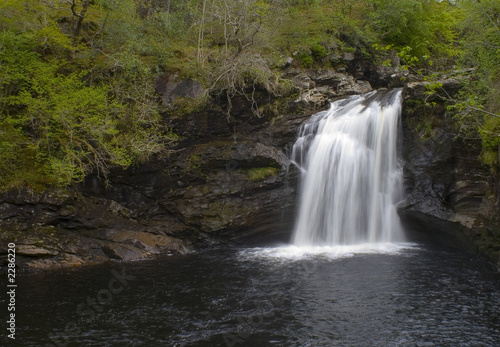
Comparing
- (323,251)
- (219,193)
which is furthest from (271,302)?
(219,193)

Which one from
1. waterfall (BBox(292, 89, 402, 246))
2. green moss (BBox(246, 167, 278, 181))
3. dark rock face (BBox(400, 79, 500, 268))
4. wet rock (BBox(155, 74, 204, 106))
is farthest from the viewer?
wet rock (BBox(155, 74, 204, 106))

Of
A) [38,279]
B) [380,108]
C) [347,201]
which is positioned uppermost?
[380,108]

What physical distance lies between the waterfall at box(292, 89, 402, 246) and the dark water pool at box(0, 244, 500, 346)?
6.06 ft

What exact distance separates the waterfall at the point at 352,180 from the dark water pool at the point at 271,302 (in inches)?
72.7

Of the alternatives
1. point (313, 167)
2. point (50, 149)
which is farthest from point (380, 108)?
point (50, 149)

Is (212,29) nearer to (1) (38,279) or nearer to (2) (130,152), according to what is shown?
(2) (130,152)

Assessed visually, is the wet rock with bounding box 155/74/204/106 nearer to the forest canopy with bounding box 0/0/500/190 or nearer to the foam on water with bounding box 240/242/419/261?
the forest canopy with bounding box 0/0/500/190

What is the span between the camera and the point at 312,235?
15.2m

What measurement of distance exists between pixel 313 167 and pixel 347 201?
1.95 meters

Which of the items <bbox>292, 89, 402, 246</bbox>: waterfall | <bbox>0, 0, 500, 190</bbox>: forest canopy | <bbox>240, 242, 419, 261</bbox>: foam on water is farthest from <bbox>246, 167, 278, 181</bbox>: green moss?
<bbox>0, 0, 500, 190</bbox>: forest canopy

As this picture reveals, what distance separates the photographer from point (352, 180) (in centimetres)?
1511

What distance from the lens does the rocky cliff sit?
1321 cm

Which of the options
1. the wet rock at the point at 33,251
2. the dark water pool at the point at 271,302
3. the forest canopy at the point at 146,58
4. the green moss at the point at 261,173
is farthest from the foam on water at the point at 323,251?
the wet rock at the point at 33,251

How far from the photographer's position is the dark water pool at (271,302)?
747 cm
